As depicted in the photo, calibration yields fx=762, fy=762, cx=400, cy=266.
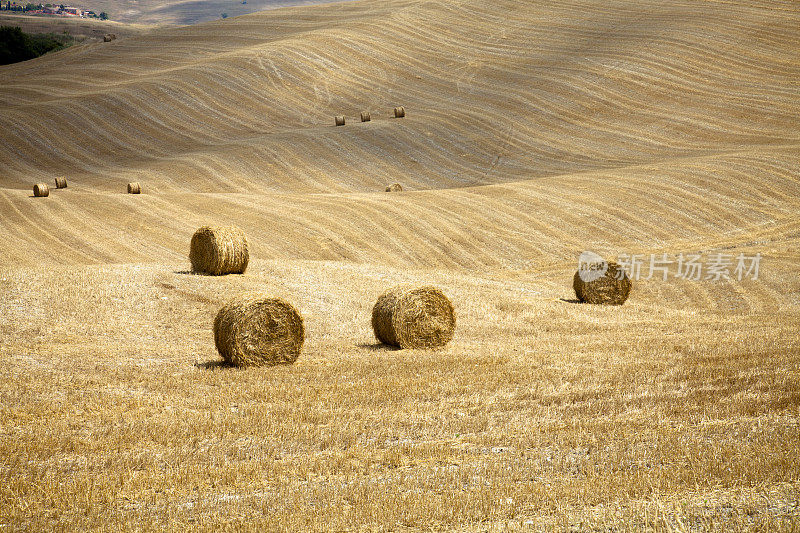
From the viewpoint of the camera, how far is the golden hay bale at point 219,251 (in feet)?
60.1

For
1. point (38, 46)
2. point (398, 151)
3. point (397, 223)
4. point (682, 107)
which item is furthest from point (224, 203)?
point (38, 46)

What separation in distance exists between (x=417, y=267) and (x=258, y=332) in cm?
1348

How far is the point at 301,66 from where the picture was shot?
54.7 meters

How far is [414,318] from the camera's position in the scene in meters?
13.8

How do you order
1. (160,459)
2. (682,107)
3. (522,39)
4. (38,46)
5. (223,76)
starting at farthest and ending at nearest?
(38,46)
(522,39)
(223,76)
(682,107)
(160,459)

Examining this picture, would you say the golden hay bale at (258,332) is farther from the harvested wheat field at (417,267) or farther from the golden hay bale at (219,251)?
the golden hay bale at (219,251)

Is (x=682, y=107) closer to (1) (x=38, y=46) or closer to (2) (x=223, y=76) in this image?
(2) (x=223, y=76)

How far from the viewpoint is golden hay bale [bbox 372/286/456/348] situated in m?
13.7

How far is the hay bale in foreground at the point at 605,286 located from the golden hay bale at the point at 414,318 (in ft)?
22.0

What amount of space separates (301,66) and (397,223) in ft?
96.5
